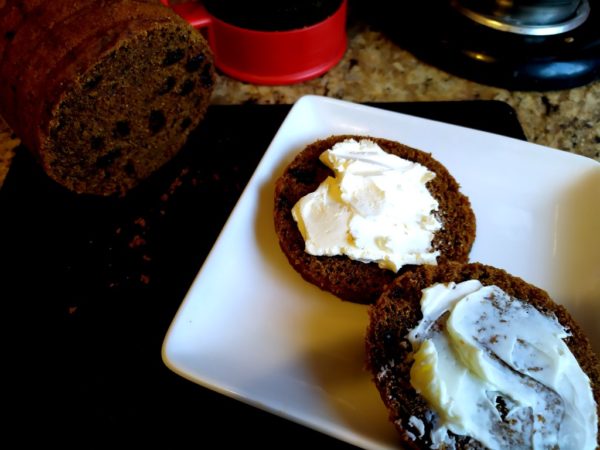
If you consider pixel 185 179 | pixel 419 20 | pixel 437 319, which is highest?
pixel 419 20

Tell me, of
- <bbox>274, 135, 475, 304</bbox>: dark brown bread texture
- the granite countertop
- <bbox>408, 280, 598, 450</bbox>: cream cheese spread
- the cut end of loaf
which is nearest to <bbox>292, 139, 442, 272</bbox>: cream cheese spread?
<bbox>274, 135, 475, 304</bbox>: dark brown bread texture

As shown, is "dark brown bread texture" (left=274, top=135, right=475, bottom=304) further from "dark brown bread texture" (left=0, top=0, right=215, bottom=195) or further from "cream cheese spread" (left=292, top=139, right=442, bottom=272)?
"dark brown bread texture" (left=0, top=0, right=215, bottom=195)

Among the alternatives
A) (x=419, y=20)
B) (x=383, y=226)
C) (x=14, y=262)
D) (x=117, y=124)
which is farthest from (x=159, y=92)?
(x=419, y=20)

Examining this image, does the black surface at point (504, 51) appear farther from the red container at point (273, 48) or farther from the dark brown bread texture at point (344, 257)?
the dark brown bread texture at point (344, 257)

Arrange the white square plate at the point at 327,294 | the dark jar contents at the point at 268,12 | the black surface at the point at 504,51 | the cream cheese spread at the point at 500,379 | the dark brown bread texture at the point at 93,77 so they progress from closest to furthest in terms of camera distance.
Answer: the cream cheese spread at the point at 500,379, the white square plate at the point at 327,294, the dark brown bread texture at the point at 93,77, the dark jar contents at the point at 268,12, the black surface at the point at 504,51

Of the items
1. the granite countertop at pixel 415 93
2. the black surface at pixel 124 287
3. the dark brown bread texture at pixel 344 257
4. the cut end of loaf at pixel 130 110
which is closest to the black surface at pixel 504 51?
the granite countertop at pixel 415 93

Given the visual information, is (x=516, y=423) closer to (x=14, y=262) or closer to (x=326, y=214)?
(x=326, y=214)
